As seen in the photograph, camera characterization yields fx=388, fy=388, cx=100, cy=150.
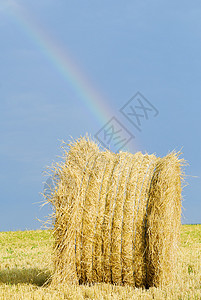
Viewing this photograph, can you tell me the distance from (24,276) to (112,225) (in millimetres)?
2502

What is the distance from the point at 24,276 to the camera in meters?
7.80

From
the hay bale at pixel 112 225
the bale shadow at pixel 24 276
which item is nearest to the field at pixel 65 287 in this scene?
the bale shadow at pixel 24 276

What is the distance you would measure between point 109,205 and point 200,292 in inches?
79.4

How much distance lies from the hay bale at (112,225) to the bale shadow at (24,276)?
3.07ft

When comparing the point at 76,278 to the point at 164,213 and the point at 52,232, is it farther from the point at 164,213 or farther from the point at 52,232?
the point at 164,213

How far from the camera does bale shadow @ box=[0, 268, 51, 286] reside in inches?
289

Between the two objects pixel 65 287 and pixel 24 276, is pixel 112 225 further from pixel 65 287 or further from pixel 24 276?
pixel 24 276

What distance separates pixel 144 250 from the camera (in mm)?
6492

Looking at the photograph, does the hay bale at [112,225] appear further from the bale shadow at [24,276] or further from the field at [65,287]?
the bale shadow at [24,276]

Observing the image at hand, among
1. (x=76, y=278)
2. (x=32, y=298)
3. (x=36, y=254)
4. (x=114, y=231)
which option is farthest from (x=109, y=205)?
(x=36, y=254)

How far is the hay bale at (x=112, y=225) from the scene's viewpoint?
643 centimetres

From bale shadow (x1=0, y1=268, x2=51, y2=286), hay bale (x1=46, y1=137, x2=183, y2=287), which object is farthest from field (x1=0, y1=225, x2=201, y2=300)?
Answer: hay bale (x1=46, y1=137, x2=183, y2=287)

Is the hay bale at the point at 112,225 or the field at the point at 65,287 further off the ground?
the hay bale at the point at 112,225

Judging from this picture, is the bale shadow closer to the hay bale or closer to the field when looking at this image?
the field
